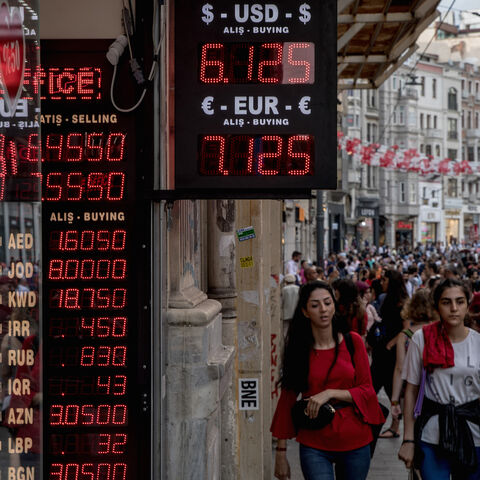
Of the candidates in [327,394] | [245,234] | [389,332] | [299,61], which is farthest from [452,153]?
[299,61]

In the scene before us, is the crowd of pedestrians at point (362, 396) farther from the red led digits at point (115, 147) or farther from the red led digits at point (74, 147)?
the red led digits at point (74, 147)

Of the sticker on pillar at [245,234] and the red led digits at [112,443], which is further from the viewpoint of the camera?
the sticker on pillar at [245,234]

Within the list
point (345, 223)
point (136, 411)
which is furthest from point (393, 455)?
point (345, 223)

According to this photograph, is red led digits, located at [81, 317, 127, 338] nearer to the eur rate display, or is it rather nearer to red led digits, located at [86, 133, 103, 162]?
the eur rate display

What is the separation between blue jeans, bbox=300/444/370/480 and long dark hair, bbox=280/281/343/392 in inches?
15.6

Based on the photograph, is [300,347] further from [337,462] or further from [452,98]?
[452,98]

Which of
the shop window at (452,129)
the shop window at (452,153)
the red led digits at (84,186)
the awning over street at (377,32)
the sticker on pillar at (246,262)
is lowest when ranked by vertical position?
the sticker on pillar at (246,262)

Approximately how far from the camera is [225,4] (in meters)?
5.23

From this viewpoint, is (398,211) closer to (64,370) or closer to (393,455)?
(393,455)

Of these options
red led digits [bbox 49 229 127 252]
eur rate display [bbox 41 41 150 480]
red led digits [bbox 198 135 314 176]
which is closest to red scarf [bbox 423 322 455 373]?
red led digits [bbox 198 135 314 176]

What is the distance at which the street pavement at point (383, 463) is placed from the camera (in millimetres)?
9833

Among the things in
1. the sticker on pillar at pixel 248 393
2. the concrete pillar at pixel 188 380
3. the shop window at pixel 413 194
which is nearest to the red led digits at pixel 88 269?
the concrete pillar at pixel 188 380

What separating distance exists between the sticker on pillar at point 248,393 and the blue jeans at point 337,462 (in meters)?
3.17

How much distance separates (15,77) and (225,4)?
6.38ft
